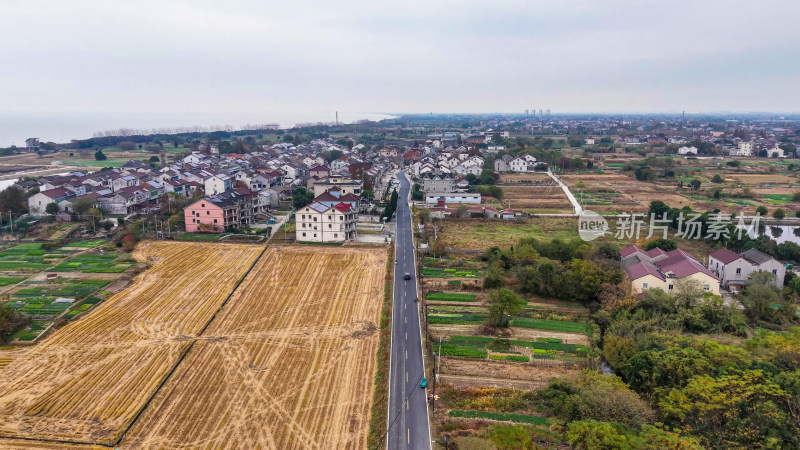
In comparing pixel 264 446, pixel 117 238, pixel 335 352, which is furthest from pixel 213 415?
pixel 117 238

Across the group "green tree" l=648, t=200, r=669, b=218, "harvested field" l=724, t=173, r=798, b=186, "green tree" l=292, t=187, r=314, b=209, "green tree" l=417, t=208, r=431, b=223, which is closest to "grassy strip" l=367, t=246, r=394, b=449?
"green tree" l=417, t=208, r=431, b=223

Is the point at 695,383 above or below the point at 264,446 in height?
above

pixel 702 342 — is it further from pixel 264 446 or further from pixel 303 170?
pixel 303 170

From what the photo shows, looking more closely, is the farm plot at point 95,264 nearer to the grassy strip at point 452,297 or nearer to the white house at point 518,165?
the grassy strip at point 452,297

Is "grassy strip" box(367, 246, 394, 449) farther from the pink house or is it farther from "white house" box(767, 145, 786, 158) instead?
"white house" box(767, 145, 786, 158)

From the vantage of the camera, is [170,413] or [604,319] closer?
[170,413]

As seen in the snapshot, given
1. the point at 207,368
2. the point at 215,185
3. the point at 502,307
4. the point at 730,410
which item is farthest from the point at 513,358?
the point at 215,185

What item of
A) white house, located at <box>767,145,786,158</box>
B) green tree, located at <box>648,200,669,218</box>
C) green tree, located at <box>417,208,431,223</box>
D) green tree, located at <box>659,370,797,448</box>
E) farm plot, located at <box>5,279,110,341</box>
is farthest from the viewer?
white house, located at <box>767,145,786,158</box>

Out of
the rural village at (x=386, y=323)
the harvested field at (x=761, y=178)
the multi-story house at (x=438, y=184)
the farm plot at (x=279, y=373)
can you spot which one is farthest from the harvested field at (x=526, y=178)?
the farm plot at (x=279, y=373)
